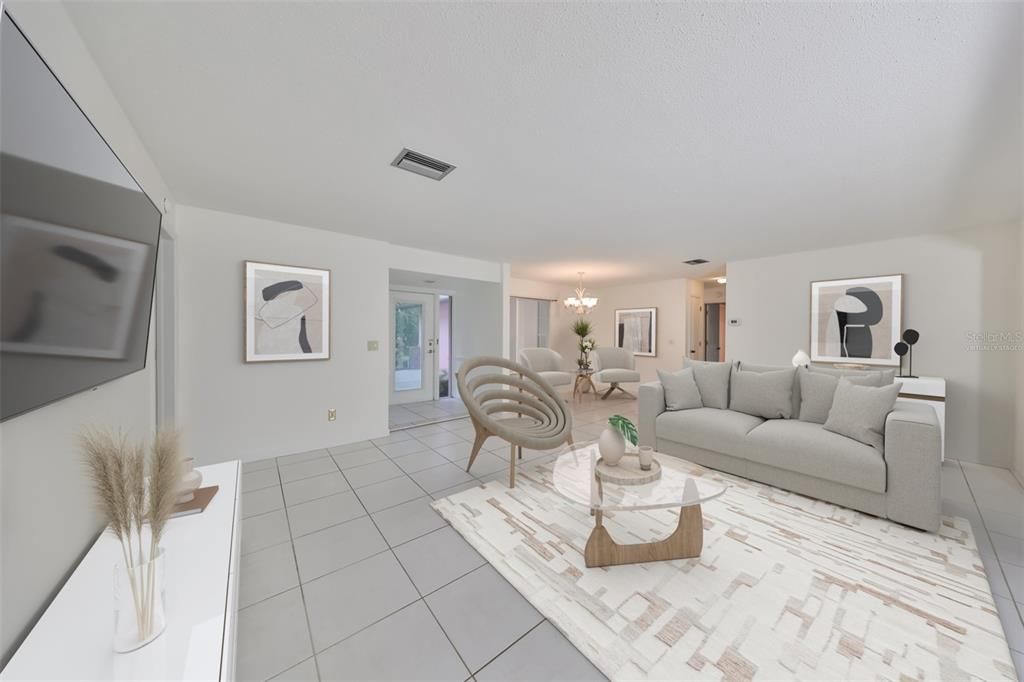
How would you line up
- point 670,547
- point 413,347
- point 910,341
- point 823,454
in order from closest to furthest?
point 670,547, point 823,454, point 910,341, point 413,347

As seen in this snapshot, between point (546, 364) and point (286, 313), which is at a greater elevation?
point (286, 313)

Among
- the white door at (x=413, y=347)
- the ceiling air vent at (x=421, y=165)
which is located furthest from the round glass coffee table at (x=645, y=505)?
the white door at (x=413, y=347)

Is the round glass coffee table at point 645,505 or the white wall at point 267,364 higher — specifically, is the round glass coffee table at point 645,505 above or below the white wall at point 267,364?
below

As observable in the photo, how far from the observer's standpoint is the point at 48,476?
1.01m

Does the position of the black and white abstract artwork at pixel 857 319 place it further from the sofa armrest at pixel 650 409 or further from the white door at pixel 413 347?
the white door at pixel 413 347

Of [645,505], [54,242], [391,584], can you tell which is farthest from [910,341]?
[54,242]

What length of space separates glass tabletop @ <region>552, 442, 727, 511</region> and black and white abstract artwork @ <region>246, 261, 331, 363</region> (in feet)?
9.19

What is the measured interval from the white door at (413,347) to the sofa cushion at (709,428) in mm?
4047

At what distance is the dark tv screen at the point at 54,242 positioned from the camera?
714 millimetres

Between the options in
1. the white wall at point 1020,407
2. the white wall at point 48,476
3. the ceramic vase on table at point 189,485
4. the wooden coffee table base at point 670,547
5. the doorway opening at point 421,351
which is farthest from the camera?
the doorway opening at point 421,351

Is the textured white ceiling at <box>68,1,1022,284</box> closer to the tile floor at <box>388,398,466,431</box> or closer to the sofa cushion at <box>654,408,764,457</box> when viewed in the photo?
the sofa cushion at <box>654,408,764,457</box>

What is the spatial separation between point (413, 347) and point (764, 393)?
16.3ft

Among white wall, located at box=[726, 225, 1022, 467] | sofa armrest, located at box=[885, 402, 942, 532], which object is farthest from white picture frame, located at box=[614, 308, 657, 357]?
sofa armrest, located at box=[885, 402, 942, 532]

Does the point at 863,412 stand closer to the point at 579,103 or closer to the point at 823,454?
the point at 823,454
